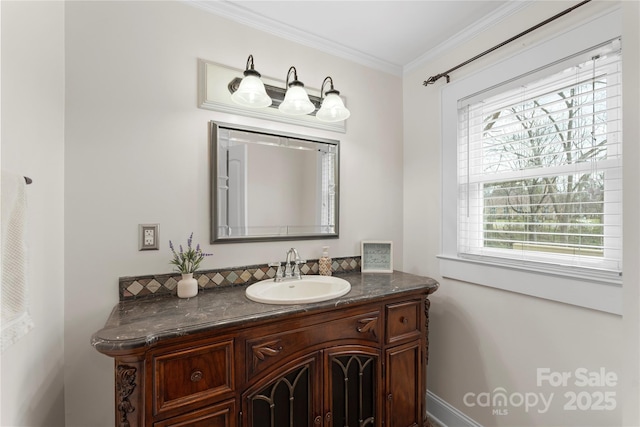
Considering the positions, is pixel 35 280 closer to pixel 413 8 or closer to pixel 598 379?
pixel 413 8

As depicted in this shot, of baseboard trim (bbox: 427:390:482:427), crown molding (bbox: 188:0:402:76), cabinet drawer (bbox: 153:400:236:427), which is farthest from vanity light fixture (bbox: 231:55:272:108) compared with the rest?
baseboard trim (bbox: 427:390:482:427)

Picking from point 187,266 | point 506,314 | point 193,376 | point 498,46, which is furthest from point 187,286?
point 498,46

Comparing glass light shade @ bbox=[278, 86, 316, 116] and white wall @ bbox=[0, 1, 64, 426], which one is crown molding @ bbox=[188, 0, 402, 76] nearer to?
glass light shade @ bbox=[278, 86, 316, 116]

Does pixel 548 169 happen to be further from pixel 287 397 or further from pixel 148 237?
pixel 148 237

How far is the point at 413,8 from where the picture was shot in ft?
5.31

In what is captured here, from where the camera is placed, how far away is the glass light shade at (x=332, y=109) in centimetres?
170

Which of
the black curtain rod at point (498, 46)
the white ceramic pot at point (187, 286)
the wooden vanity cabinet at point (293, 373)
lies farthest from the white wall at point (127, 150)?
the black curtain rod at point (498, 46)

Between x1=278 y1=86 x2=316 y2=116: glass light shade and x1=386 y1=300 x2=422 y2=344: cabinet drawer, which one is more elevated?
x1=278 y1=86 x2=316 y2=116: glass light shade

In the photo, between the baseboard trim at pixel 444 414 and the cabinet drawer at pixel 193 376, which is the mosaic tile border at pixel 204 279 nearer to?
the cabinet drawer at pixel 193 376

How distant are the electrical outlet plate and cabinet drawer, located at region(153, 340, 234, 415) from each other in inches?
24.1

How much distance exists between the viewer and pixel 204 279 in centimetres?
154

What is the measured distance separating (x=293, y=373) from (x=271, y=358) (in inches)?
5.9

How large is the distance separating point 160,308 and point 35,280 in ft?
1.40

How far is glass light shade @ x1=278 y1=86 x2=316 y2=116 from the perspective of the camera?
1593 mm
